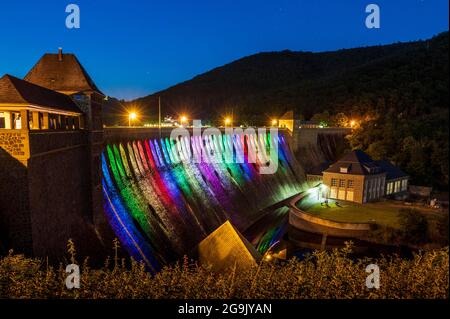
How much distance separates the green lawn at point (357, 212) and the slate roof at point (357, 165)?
3.78 meters

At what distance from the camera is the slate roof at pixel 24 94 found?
43.5 feet

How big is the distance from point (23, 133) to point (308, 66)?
190 metres

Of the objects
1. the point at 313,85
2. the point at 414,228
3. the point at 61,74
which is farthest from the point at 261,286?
the point at 313,85

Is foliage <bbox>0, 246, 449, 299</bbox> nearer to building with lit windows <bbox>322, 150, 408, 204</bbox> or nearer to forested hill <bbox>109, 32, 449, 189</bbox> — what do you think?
forested hill <bbox>109, 32, 449, 189</bbox>

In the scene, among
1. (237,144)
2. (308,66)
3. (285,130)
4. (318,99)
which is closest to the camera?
(237,144)

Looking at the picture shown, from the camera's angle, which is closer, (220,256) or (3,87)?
(3,87)

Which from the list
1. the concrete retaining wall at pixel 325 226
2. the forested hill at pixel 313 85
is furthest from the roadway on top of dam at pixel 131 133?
the forested hill at pixel 313 85

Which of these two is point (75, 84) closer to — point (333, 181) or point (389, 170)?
point (333, 181)

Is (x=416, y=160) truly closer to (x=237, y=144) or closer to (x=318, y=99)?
(x=237, y=144)

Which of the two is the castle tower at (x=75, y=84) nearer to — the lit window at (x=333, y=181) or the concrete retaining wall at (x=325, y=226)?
the concrete retaining wall at (x=325, y=226)

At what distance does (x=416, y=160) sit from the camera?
4991 cm

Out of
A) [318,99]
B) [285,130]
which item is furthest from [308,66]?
[285,130]

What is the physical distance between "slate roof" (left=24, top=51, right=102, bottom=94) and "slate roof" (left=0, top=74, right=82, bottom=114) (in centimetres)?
294

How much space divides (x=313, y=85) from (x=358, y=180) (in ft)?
302
